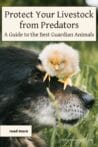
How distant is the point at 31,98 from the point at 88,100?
1.36 feet

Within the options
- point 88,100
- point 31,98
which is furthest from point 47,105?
point 88,100

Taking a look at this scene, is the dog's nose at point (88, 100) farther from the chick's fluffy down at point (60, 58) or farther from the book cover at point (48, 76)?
the chick's fluffy down at point (60, 58)

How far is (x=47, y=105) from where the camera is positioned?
5.84 meters

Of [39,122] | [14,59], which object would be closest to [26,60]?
[14,59]

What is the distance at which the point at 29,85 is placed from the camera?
587cm

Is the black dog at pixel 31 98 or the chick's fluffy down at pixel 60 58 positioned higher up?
the chick's fluffy down at pixel 60 58

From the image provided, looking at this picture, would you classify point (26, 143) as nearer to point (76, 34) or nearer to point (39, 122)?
point (39, 122)

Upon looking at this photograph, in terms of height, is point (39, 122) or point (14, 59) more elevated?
point (14, 59)

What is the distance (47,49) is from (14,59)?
0.24 metres

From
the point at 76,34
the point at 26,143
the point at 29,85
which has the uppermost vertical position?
the point at 76,34

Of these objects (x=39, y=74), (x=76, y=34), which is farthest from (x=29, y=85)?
(x=76, y=34)

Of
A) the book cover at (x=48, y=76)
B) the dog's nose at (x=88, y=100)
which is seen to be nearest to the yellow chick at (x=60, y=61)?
the book cover at (x=48, y=76)

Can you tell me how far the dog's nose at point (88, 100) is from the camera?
19.4ft

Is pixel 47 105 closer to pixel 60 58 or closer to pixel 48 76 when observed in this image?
pixel 48 76
